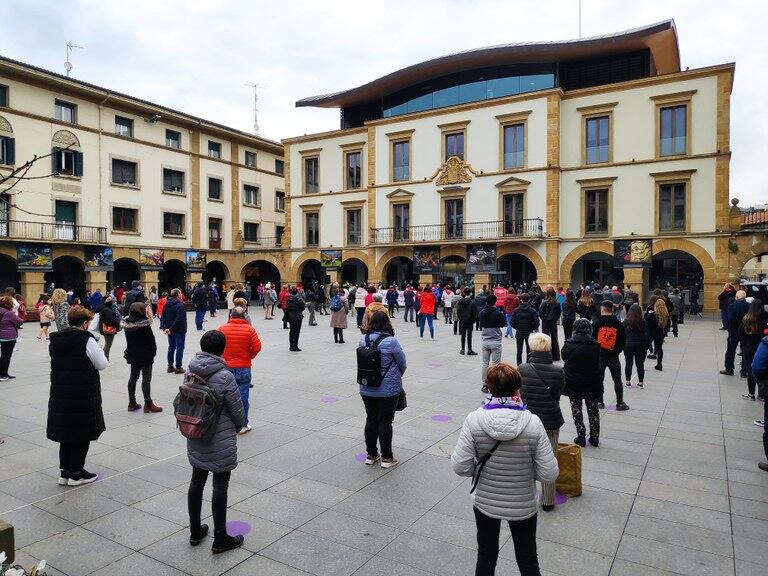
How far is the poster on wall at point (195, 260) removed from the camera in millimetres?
34000

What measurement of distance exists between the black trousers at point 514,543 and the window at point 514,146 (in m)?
27.5

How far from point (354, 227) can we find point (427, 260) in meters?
6.22

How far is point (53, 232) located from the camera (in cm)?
2708

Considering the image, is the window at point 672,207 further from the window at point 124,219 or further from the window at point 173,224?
the window at point 124,219

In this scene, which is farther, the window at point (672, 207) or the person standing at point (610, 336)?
the window at point (672, 207)

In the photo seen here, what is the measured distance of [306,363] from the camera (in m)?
12.2

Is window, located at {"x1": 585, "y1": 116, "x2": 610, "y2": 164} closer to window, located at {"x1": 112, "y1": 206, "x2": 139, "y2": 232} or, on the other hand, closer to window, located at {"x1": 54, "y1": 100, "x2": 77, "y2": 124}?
window, located at {"x1": 112, "y1": 206, "x2": 139, "y2": 232}

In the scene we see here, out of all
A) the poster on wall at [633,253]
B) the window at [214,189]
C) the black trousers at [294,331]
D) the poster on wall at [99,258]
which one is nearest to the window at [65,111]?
the poster on wall at [99,258]

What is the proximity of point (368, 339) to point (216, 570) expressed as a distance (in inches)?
104

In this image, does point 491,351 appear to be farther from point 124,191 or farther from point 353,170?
point 124,191

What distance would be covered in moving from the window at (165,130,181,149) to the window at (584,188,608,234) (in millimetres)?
25162

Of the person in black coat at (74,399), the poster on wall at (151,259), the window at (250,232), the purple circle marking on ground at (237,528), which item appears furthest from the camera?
the window at (250,232)

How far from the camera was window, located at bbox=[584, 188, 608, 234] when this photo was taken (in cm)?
2744

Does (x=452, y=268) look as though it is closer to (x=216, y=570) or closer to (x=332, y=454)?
(x=332, y=454)
